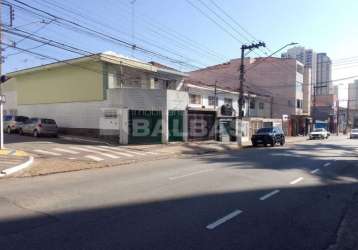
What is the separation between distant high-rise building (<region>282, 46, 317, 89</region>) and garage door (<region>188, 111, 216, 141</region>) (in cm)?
2609

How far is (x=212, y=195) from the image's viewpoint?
945cm

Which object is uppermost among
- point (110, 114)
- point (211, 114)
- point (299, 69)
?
point (299, 69)

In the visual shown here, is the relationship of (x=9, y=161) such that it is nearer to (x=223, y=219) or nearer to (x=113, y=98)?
(x=223, y=219)

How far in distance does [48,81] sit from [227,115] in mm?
Result: 17036

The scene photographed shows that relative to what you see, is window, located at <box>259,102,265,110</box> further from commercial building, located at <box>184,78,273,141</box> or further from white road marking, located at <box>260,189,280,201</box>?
white road marking, located at <box>260,189,280,201</box>

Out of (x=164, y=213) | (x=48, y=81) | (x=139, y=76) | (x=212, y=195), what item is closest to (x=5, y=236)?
(x=164, y=213)

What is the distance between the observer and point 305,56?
186 ft

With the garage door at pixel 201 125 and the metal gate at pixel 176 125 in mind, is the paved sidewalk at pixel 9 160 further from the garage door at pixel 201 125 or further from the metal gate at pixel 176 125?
the garage door at pixel 201 125

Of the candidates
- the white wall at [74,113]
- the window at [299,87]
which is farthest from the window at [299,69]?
the white wall at [74,113]

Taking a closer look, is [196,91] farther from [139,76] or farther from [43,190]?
[43,190]

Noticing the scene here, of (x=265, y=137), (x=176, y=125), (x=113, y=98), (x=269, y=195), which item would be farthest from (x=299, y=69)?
(x=269, y=195)

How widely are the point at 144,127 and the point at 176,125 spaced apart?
10.9ft

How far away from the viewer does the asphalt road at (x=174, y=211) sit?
5.85 meters

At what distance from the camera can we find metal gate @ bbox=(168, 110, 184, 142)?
2966cm
